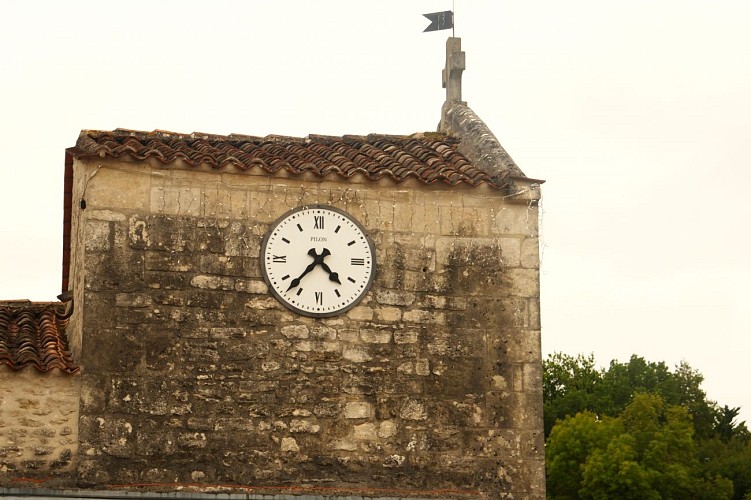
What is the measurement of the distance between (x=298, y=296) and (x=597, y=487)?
102ft

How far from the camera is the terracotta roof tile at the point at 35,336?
15.5 meters

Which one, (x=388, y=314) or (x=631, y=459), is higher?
(x=388, y=314)

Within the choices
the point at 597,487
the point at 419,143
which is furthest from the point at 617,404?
the point at 419,143

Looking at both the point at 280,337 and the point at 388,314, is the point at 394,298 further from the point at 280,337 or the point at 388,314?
the point at 280,337

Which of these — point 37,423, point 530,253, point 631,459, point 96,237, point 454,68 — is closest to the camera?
point 37,423

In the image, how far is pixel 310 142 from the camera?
18.4 meters

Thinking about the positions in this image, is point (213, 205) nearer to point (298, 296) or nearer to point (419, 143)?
point (298, 296)

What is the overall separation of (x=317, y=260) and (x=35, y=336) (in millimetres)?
3110

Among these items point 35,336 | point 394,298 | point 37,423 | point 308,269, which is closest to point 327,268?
point 308,269

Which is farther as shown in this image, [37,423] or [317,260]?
[317,260]

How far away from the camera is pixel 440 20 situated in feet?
65.6

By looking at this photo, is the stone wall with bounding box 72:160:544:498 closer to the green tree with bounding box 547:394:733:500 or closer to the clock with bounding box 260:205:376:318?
the clock with bounding box 260:205:376:318

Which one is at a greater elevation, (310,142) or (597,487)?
(310,142)

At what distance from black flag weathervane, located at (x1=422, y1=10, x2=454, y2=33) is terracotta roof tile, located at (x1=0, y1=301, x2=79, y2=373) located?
6017 mm
